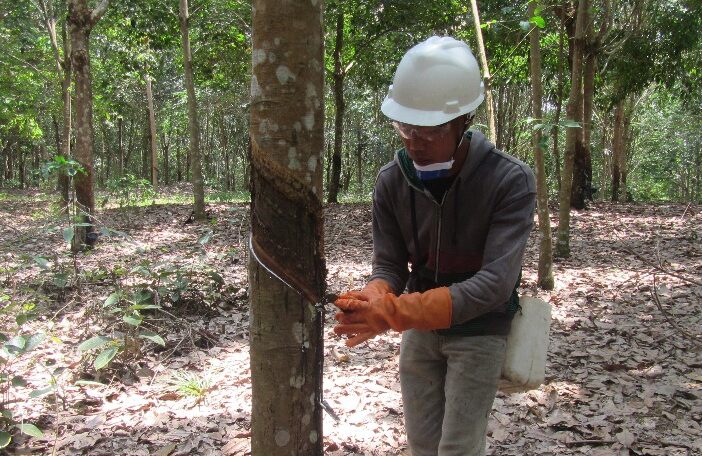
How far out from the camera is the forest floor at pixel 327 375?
3.03 m

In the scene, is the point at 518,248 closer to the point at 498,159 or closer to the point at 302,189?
the point at 498,159

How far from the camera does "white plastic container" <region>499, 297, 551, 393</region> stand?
6.13 ft

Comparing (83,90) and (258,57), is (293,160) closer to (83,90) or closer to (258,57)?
(258,57)

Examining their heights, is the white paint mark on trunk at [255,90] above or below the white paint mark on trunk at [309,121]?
above

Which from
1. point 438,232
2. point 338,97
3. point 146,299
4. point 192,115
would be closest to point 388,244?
point 438,232

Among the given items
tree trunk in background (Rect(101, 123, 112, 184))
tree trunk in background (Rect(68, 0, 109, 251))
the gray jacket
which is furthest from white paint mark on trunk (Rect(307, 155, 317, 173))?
tree trunk in background (Rect(101, 123, 112, 184))

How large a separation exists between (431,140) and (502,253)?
430 mm

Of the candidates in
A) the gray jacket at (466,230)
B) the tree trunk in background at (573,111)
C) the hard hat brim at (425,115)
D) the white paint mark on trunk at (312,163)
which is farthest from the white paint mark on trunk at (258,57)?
the tree trunk in background at (573,111)

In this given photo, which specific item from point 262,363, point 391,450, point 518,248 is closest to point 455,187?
point 518,248

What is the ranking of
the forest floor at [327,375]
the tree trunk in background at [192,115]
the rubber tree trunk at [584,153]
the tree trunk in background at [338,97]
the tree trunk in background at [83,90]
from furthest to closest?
the tree trunk in background at [338,97] < the rubber tree trunk at [584,153] < the tree trunk in background at [192,115] < the tree trunk in background at [83,90] < the forest floor at [327,375]

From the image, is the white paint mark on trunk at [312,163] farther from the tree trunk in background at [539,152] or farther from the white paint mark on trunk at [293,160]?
the tree trunk in background at [539,152]

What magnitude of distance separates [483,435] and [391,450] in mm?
1267

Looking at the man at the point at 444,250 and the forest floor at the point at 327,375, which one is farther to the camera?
the forest floor at the point at 327,375

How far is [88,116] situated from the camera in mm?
7480
